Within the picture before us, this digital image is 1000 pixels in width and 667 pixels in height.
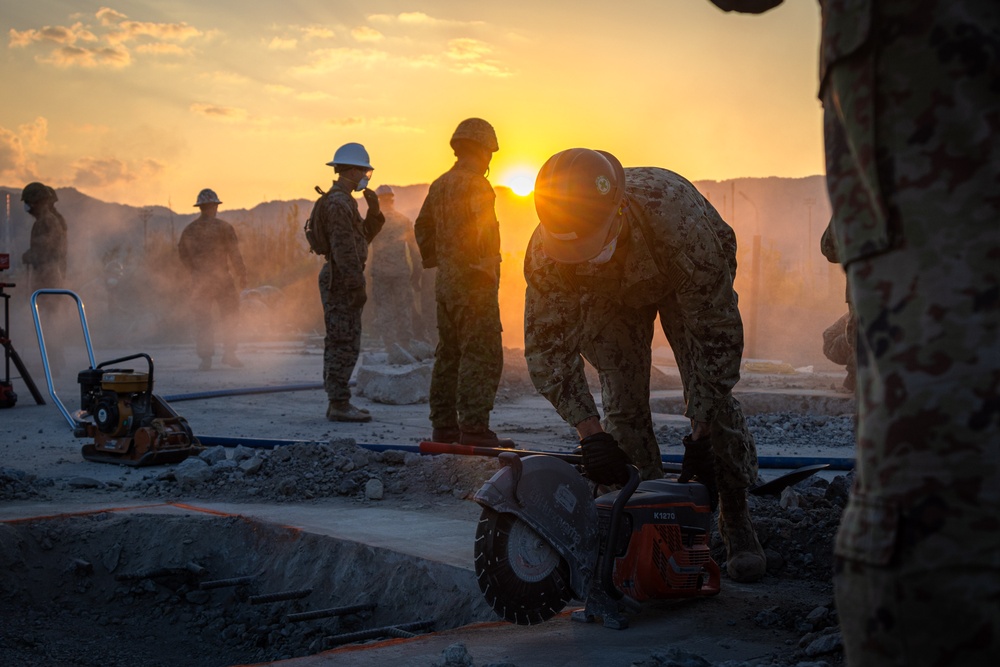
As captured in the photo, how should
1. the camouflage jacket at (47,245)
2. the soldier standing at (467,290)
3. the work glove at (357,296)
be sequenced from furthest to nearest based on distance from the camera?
1. the camouflage jacket at (47,245)
2. the work glove at (357,296)
3. the soldier standing at (467,290)

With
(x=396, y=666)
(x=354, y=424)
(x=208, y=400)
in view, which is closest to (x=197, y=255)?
(x=208, y=400)

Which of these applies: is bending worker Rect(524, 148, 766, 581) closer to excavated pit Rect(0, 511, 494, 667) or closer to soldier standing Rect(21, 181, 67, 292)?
excavated pit Rect(0, 511, 494, 667)

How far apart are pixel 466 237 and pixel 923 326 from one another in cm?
616

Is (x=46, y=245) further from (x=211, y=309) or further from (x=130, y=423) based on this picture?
(x=130, y=423)

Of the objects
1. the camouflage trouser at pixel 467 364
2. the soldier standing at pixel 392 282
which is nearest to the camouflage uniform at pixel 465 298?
the camouflage trouser at pixel 467 364

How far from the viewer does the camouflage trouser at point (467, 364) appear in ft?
24.1

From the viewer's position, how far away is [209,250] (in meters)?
14.6

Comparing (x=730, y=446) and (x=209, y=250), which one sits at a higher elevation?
(x=209, y=250)

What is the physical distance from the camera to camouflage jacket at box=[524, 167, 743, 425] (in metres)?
3.81

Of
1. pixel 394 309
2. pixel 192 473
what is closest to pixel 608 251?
pixel 192 473

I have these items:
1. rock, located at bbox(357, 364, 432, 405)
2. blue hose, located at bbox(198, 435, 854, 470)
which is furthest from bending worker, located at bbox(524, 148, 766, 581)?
rock, located at bbox(357, 364, 432, 405)

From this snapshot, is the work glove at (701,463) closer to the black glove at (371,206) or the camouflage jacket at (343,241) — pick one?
the camouflage jacket at (343,241)

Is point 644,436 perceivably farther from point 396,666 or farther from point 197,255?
point 197,255

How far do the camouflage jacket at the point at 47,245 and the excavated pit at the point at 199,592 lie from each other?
29.5 feet
